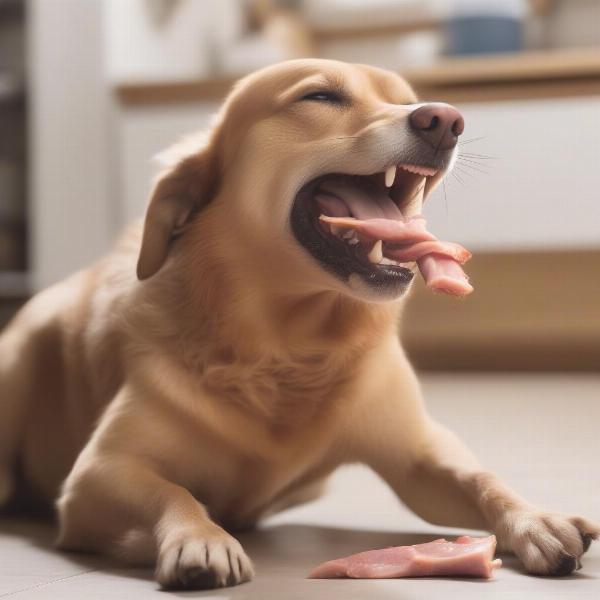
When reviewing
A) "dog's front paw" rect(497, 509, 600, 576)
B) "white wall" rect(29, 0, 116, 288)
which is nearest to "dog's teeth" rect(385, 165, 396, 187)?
"dog's front paw" rect(497, 509, 600, 576)

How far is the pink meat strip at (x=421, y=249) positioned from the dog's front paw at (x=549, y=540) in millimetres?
282

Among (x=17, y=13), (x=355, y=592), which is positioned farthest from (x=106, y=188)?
(x=355, y=592)

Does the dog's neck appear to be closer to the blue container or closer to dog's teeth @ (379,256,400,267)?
dog's teeth @ (379,256,400,267)

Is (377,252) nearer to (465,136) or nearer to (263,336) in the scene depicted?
(263,336)

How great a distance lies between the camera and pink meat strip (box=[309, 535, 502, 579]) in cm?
119

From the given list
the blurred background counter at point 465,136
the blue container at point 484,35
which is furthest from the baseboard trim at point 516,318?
the blue container at point 484,35

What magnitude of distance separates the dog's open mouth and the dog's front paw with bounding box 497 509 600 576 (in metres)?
0.29

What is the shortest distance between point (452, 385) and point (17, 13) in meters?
2.33

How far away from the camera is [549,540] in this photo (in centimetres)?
122

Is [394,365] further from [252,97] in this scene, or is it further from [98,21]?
[98,21]

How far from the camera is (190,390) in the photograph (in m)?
1.42

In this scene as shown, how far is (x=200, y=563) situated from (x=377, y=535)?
432mm

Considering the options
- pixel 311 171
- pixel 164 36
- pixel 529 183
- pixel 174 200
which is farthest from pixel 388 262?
pixel 164 36

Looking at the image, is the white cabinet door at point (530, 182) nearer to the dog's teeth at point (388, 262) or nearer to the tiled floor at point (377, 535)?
the tiled floor at point (377, 535)
